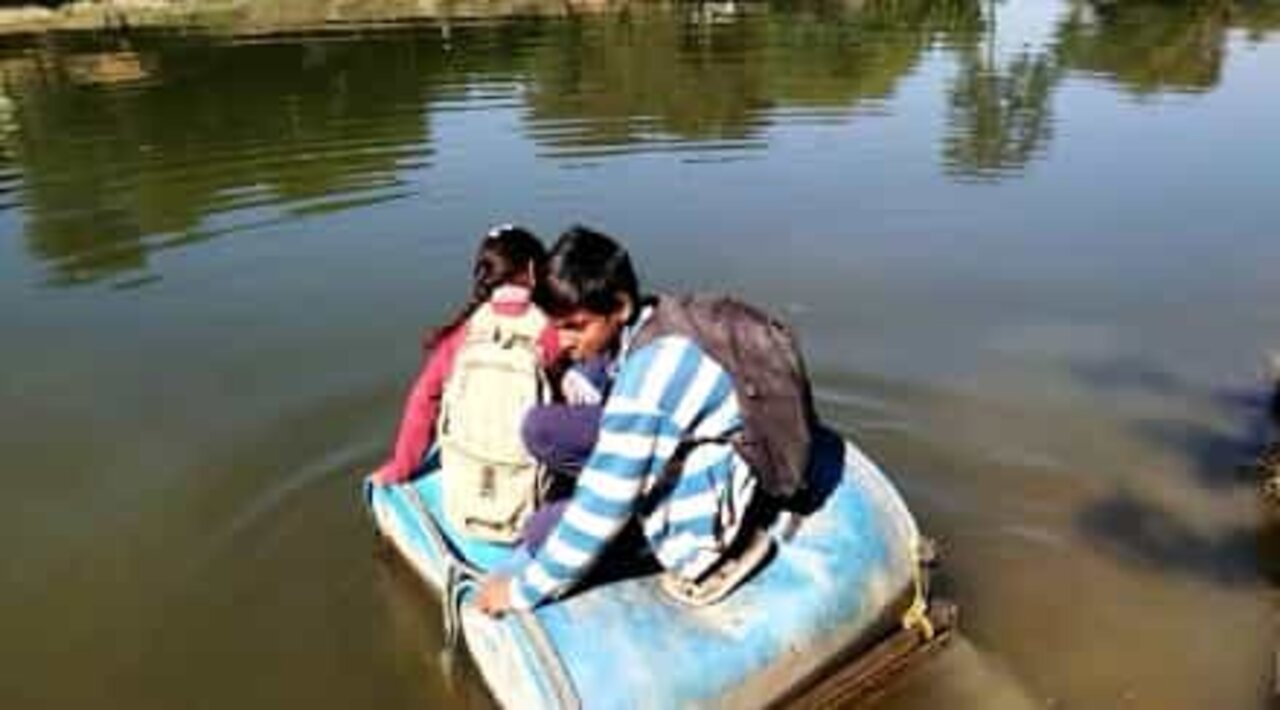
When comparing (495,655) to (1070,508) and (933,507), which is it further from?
(1070,508)

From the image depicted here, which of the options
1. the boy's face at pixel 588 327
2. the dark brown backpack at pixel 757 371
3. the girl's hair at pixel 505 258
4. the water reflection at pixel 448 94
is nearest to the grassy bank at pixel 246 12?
the water reflection at pixel 448 94

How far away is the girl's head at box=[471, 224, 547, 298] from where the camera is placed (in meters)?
4.89

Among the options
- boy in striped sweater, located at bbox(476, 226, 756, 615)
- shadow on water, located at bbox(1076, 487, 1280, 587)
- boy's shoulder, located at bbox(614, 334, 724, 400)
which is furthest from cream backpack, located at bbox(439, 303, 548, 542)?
shadow on water, located at bbox(1076, 487, 1280, 587)

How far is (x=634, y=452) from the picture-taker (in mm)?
3842

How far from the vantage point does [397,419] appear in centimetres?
749

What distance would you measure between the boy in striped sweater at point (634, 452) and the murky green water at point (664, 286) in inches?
46.7

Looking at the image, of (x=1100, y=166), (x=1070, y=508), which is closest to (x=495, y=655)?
(x=1070, y=508)

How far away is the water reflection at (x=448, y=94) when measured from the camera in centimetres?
1312

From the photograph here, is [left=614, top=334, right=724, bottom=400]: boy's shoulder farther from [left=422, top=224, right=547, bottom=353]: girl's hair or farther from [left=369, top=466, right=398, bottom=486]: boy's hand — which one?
[left=369, top=466, right=398, bottom=486]: boy's hand

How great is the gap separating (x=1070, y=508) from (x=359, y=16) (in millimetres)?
26125

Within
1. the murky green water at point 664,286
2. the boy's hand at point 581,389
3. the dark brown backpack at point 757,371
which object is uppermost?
the dark brown backpack at point 757,371

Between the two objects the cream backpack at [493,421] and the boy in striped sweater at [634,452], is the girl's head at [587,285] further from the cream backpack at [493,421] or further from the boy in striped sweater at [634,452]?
the cream backpack at [493,421]

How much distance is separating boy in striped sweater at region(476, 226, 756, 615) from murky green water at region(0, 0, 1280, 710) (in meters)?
1.19

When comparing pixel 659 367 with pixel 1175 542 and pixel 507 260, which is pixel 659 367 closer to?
pixel 507 260
